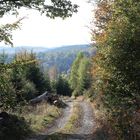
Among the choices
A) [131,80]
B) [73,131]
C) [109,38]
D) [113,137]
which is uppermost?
[109,38]

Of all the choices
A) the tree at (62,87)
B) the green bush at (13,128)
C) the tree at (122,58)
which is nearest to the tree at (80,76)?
the tree at (62,87)

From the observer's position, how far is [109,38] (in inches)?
1000

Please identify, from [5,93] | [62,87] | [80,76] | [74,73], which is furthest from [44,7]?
[74,73]

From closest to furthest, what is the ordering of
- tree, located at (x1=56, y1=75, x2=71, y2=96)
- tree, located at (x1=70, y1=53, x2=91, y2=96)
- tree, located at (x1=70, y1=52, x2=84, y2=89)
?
tree, located at (x1=56, y1=75, x2=71, y2=96) → tree, located at (x1=70, y1=53, x2=91, y2=96) → tree, located at (x1=70, y1=52, x2=84, y2=89)

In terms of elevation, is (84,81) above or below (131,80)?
below

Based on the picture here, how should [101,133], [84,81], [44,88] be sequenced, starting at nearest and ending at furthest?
[101,133], [44,88], [84,81]

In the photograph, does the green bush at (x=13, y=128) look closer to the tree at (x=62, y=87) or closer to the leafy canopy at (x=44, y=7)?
the leafy canopy at (x=44, y=7)

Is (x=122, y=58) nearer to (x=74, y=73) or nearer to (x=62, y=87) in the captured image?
(x=62, y=87)

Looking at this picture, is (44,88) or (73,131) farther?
(44,88)

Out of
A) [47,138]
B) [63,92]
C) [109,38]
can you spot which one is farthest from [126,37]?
[63,92]

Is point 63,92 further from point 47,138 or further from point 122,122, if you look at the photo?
point 122,122

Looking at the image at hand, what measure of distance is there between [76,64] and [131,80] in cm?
11347

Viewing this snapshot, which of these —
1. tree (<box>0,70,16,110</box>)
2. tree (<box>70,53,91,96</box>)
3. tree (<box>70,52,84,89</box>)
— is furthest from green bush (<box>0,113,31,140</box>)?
tree (<box>70,52,84,89</box>)

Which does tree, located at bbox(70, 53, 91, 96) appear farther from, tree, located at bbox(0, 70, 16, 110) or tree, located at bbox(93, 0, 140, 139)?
tree, located at bbox(0, 70, 16, 110)
